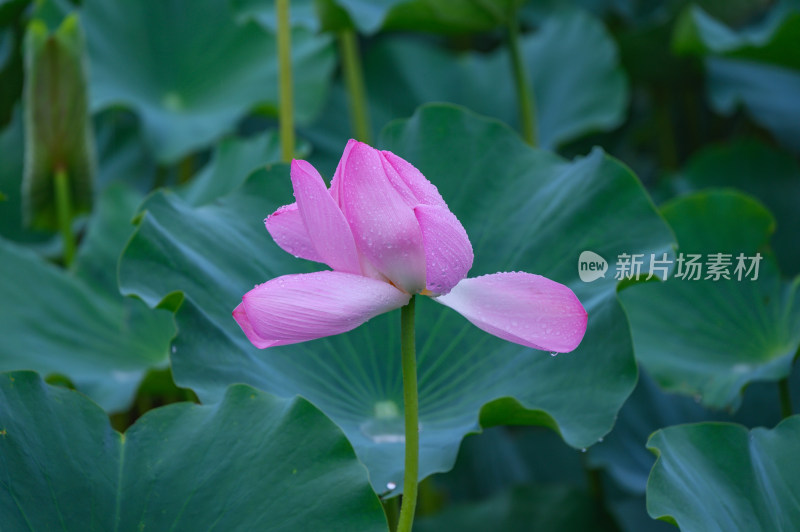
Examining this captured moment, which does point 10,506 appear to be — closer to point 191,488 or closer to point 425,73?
point 191,488

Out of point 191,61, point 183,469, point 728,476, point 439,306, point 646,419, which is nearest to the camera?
point 183,469

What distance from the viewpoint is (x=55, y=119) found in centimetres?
118

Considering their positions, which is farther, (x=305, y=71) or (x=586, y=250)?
(x=305, y=71)

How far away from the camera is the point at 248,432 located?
2.13 ft

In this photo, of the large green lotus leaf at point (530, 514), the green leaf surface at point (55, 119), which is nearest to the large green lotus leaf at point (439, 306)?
the green leaf surface at point (55, 119)

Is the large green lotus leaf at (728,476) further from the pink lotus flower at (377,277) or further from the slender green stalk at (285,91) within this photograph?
the slender green stalk at (285,91)

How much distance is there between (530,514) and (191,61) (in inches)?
42.8

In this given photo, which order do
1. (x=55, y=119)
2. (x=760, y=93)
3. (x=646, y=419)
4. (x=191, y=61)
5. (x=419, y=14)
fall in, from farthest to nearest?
(x=760, y=93) < (x=191, y=61) < (x=419, y=14) < (x=646, y=419) < (x=55, y=119)

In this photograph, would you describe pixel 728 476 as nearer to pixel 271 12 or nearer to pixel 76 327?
pixel 76 327

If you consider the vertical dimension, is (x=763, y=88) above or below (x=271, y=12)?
below

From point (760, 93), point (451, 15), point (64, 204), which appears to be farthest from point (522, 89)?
point (64, 204)

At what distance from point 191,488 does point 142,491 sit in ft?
0.13

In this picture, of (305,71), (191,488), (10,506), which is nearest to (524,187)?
(191,488)

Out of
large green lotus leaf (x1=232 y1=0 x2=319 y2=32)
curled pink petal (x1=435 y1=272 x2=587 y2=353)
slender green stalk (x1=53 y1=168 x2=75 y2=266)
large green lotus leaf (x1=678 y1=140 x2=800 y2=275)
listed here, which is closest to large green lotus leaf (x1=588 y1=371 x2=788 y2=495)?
large green lotus leaf (x1=678 y1=140 x2=800 y2=275)
